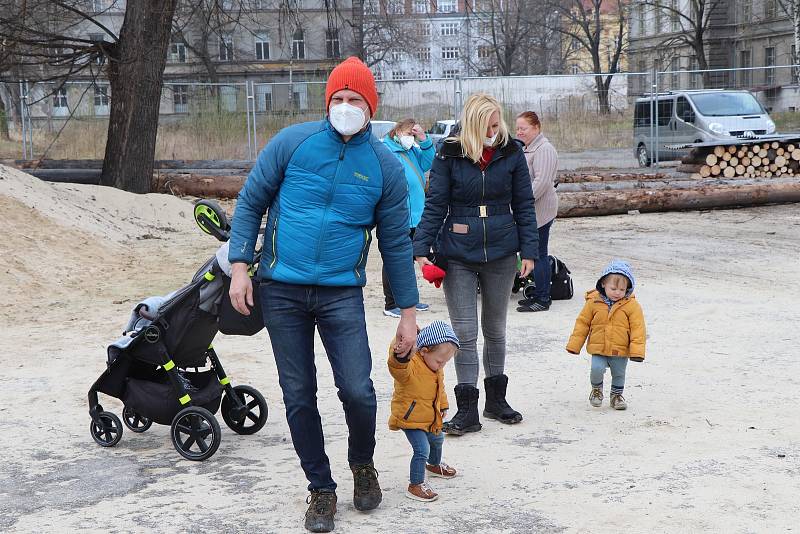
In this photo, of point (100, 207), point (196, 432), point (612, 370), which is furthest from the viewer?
point (100, 207)

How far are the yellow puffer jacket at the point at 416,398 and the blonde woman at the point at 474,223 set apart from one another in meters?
1.03

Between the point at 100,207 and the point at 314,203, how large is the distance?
462 inches

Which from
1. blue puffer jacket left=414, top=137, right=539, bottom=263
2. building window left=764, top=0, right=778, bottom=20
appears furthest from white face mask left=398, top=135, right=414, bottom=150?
building window left=764, top=0, right=778, bottom=20

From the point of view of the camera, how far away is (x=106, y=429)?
5941mm

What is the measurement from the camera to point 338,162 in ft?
14.8

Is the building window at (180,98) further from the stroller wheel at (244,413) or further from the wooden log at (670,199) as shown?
the stroller wheel at (244,413)

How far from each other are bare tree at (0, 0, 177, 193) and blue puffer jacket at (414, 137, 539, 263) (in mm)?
11674

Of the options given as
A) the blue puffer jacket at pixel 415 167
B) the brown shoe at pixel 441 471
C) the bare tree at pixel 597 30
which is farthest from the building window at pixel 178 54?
the brown shoe at pixel 441 471

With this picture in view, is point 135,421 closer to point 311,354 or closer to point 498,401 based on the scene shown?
point 311,354

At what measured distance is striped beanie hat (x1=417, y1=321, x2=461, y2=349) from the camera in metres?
5.02

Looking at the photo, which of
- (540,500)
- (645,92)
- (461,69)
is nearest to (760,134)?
(645,92)

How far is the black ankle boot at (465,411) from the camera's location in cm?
600

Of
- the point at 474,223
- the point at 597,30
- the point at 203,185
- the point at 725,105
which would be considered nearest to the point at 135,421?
the point at 474,223

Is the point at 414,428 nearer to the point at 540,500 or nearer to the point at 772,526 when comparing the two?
the point at 540,500
